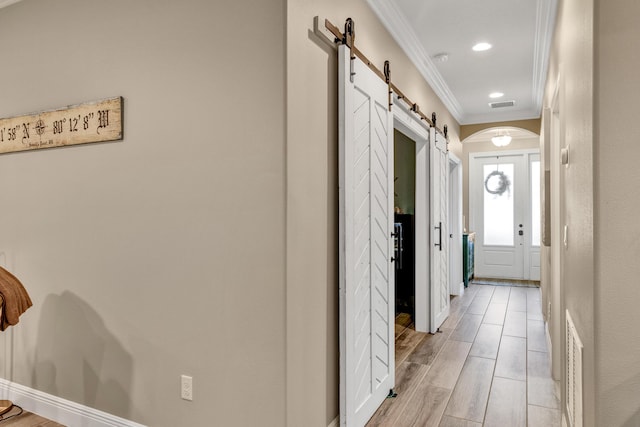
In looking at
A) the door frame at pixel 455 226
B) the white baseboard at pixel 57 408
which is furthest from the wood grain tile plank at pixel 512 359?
the white baseboard at pixel 57 408

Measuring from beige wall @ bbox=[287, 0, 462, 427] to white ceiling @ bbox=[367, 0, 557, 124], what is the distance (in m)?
0.89

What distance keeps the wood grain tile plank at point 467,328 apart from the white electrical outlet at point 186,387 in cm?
291

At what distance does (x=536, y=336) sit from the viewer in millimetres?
4113

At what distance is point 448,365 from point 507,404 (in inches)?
27.6

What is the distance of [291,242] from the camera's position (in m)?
1.80

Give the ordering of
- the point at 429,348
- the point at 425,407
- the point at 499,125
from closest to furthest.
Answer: the point at 425,407 → the point at 429,348 → the point at 499,125

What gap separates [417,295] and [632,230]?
3.18 meters

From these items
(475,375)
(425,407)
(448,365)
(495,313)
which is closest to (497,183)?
(495,313)

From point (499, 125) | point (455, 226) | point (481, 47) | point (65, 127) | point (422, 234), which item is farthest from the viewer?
point (499, 125)

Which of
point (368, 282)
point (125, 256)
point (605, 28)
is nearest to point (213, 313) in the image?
point (125, 256)

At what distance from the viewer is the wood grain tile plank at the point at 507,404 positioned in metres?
2.48

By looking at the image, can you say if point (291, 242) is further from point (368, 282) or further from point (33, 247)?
point (33, 247)

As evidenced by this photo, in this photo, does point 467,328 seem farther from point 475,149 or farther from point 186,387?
point 475,149

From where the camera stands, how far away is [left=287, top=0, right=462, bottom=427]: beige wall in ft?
5.94
